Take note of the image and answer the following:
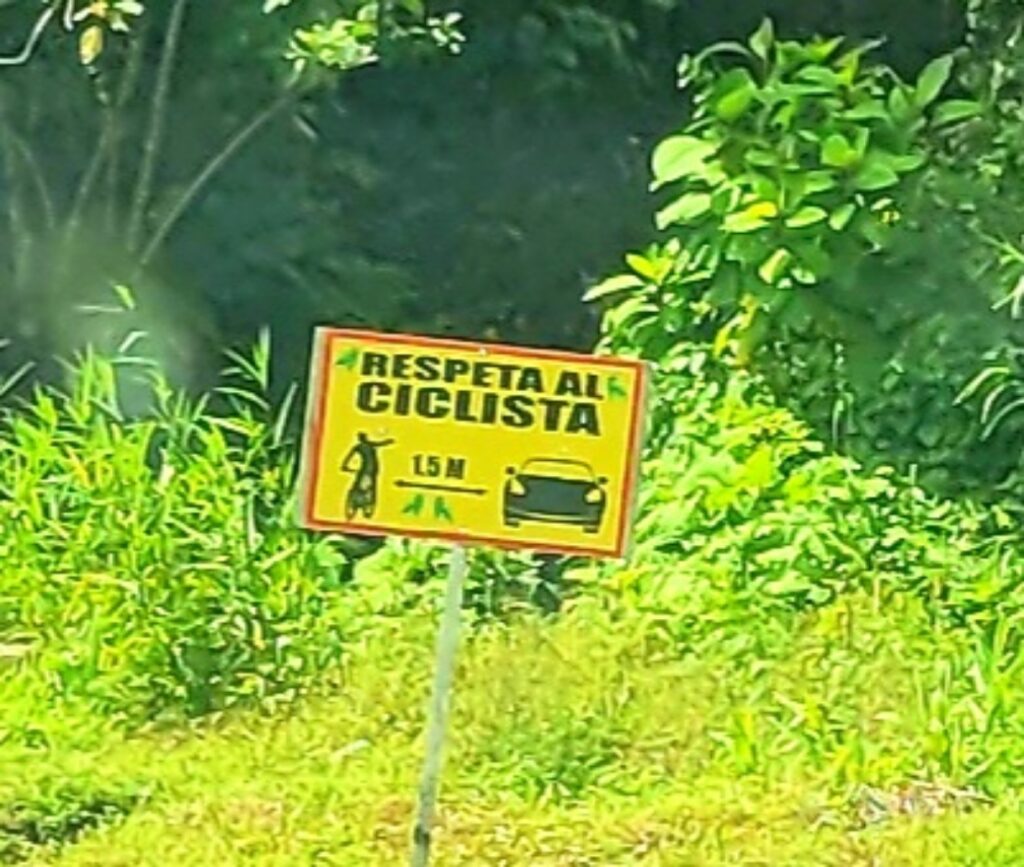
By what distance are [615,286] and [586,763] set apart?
1.98 meters

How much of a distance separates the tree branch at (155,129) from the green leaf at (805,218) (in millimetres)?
1852

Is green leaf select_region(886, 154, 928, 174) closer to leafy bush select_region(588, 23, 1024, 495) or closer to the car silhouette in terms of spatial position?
leafy bush select_region(588, 23, 1024, 495)

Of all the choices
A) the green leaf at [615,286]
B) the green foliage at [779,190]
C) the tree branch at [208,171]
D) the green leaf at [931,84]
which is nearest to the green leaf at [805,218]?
the green foliage at [779,190]

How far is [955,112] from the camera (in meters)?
6.75

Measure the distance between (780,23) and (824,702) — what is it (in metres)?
2.58

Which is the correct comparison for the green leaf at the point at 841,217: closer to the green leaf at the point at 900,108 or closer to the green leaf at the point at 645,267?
the green leaf at the point at 900,108

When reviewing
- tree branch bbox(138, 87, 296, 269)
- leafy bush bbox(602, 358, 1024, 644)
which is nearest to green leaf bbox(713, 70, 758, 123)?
leafy bush bbox(602, 358, 1024, 644)

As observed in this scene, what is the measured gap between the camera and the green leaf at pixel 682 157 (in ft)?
22.1

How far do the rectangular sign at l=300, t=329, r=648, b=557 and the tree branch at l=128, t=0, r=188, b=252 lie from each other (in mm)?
3516

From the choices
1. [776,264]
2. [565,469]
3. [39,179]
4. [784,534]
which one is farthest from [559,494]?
[39,179]

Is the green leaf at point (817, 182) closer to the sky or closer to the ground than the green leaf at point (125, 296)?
closer to the sky

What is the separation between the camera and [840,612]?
19.4 ft

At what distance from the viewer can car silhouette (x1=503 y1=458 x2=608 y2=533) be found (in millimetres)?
3939

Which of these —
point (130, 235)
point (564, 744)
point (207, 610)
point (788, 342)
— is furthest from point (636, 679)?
point (130, 235)
